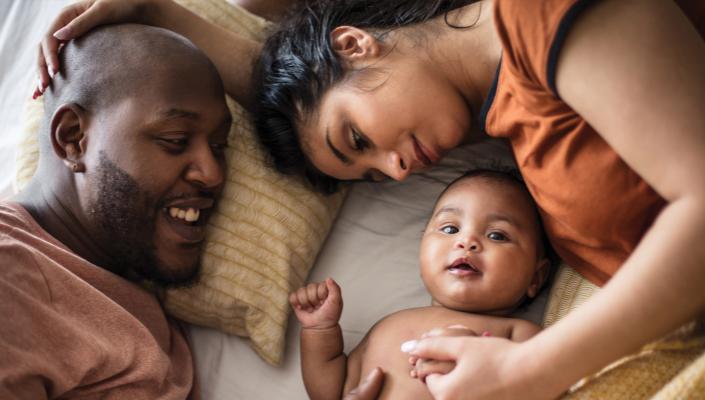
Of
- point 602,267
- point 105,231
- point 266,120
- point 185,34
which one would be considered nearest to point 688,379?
point 602,267

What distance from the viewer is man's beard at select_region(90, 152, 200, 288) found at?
132 cm

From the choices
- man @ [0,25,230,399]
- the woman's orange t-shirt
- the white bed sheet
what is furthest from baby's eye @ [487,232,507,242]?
man @ [0,25,230,399]

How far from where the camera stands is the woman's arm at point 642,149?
0.94 meters

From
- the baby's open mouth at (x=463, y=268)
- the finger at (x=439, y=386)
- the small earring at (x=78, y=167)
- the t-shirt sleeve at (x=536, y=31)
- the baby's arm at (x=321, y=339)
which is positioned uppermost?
the t-shirt sleeve at (x=536, y=31)

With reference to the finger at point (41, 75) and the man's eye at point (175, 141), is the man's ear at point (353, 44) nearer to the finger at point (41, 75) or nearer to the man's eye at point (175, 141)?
the man's eye at point (175, 141)

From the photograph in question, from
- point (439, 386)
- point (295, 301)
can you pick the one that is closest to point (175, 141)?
point (295, 301)

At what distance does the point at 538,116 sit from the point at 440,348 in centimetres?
42

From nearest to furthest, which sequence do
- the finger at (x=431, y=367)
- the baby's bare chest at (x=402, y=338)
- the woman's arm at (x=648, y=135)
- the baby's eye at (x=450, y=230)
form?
the woman's arm at (x=648, y=135) < the finger at (x=431, y=367) < the baby's bare chest at (x=402, y=338) < the baby's eye at (x=450, y=230)

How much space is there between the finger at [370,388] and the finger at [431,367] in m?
0.11

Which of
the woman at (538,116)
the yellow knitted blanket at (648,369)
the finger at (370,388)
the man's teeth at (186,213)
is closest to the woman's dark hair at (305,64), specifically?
the woman at (538,116)

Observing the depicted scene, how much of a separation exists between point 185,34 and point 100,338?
0.68m

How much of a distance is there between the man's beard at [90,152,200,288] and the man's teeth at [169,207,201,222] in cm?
4

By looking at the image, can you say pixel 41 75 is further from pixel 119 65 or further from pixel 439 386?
pixel 439 386

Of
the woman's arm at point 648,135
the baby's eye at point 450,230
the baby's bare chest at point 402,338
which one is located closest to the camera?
the woman's arm at point 648,135
